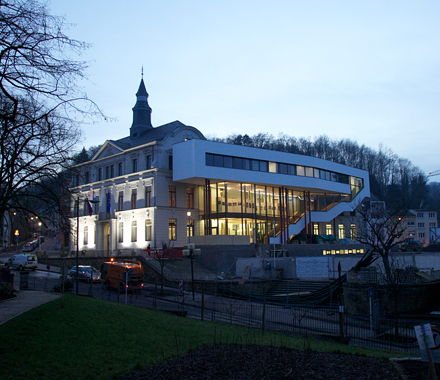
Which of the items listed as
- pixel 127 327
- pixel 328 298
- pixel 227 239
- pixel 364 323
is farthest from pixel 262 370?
pixel 227 239

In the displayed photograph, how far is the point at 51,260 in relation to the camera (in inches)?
2178

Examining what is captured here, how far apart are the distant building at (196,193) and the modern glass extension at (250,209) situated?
123mm

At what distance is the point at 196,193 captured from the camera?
184ft

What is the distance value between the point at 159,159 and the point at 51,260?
1907cm

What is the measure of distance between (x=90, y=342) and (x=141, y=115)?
57.0m

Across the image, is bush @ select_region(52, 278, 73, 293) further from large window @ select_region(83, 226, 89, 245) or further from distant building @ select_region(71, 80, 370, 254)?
large window @ select_region(83, 226, 89, 245)

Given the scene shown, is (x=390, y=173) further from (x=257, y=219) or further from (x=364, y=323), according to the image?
(x=364, y=323)

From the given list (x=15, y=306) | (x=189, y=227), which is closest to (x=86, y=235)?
(x=189, y=227)

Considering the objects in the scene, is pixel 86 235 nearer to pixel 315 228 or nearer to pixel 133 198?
pixel 133 198

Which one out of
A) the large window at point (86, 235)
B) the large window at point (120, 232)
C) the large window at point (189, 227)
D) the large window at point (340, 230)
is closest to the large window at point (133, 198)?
the large window at point (120, 232)

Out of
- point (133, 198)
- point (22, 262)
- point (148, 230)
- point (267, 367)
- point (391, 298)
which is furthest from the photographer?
point (133, 198)

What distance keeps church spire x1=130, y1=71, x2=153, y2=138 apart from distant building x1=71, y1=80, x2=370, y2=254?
37cm

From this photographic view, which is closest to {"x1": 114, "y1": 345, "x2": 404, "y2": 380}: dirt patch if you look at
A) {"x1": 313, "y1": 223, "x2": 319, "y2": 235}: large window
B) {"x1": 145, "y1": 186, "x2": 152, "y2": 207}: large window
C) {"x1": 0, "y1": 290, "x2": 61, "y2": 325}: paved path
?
{"x1": 0, "y1": 290, "x2": 61, "y2": 325}: paved path

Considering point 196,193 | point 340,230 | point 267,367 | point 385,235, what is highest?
point 196,193
